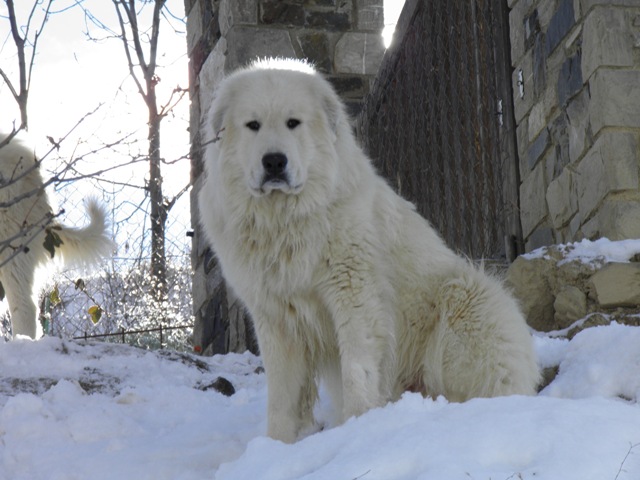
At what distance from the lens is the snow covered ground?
9.11 ft

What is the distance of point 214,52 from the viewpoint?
844 centimetres

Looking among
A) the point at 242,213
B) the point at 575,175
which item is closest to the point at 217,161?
the point at 242,213

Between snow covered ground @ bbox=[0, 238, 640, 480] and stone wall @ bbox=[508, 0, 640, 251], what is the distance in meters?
0.67

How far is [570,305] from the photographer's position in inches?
198

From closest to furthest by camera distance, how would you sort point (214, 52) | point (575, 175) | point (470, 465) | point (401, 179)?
1. point (470, 465)
2. point (575, 175)
3. point (401, 179)
4. point (214, 52)

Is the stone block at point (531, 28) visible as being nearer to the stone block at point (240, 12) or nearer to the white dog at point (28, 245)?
the stone block at point (240, 12)

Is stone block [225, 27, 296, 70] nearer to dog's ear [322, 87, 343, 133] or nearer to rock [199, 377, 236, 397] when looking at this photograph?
rock [199, 377, 236, 397]

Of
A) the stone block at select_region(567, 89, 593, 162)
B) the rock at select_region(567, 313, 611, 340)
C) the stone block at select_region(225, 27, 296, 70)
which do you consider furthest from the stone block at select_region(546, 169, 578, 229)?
the stone block at select_region(225, 27, 296, 70)

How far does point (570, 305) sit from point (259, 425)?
66.2 inches

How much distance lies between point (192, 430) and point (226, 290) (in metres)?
3.55

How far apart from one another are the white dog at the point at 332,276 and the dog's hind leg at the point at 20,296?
285 cm

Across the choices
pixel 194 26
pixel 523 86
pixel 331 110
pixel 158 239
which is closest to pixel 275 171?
pixel 331 110

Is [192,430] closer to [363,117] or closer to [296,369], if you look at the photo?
[296,369]

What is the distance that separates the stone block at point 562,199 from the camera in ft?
16.9
